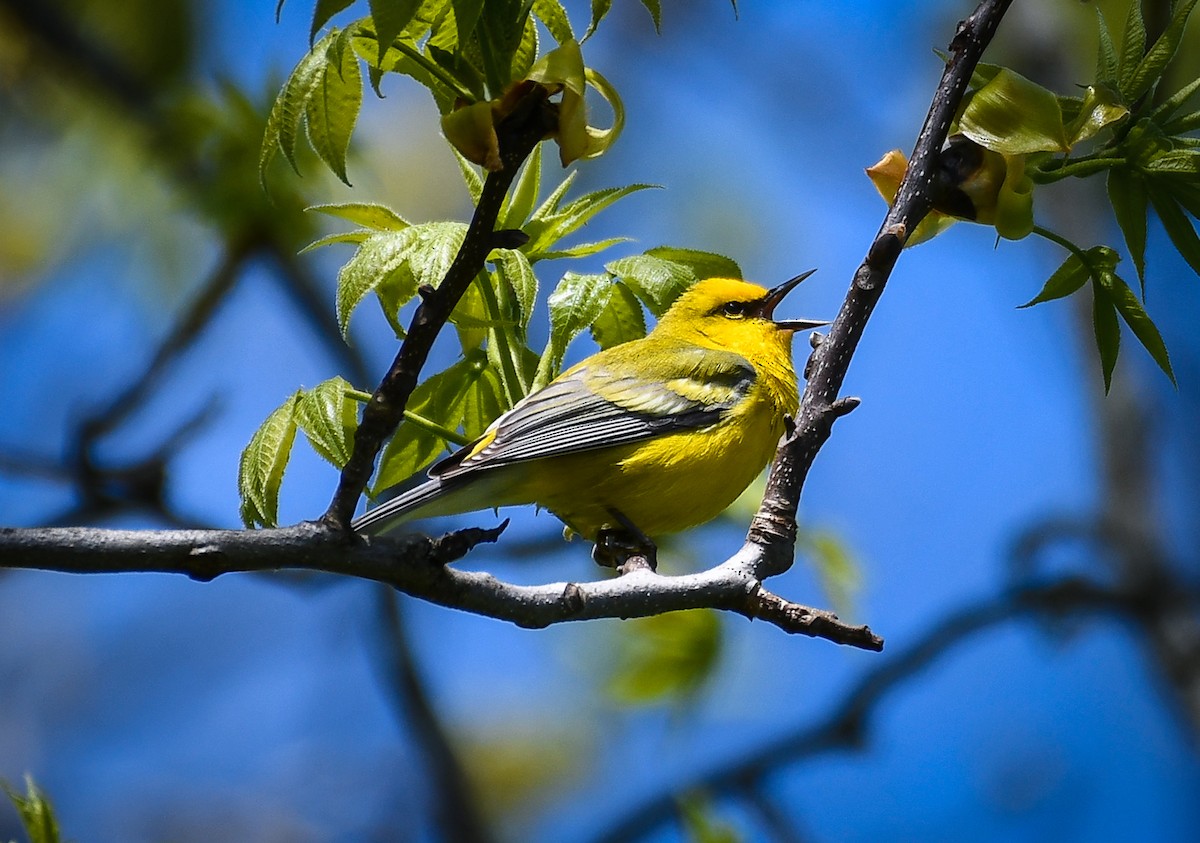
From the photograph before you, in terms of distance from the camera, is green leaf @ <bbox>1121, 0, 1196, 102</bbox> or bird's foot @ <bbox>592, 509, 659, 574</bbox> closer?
green leaf @ <bbox>1121, 0, 1196, 102</bbox>

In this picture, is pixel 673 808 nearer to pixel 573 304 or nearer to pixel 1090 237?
pixel 573 304

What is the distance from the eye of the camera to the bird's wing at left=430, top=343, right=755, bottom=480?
3.81 metres

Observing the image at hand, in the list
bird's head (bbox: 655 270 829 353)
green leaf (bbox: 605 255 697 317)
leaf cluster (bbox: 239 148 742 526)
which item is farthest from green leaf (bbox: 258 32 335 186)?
bird's head (bbox: 655 270 829 353)

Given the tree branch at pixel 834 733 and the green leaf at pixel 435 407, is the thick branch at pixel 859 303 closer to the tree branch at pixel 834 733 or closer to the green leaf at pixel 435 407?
the green leaf at pixel 435 407

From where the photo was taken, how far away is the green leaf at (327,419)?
2641mm

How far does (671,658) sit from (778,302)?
181 centimetres

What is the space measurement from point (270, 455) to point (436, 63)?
0.94 metres

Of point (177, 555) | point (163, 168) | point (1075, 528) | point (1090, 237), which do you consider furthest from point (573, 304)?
point (1090, 237)

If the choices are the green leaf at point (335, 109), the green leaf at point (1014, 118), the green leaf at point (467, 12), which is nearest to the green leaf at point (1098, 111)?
the green leaf at point (1014, 118)

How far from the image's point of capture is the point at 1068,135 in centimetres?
249

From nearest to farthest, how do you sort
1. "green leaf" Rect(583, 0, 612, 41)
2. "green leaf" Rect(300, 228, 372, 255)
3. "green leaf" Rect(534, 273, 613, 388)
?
"green leaf" Rect(583, 0, 612, 41)
"green leaf" Rect(300, 228, 372, 255)
"green leaf" Rect(534, 273, 613, 388)

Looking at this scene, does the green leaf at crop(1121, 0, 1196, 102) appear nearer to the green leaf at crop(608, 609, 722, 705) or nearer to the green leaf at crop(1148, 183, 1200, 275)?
the green leaf at crop(1148, 183, 1200, 275)

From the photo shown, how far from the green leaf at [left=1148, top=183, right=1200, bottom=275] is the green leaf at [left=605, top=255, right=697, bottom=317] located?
1132mm

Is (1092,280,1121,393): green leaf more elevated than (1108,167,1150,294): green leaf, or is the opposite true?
(1108,167,1150,294): green leaf
